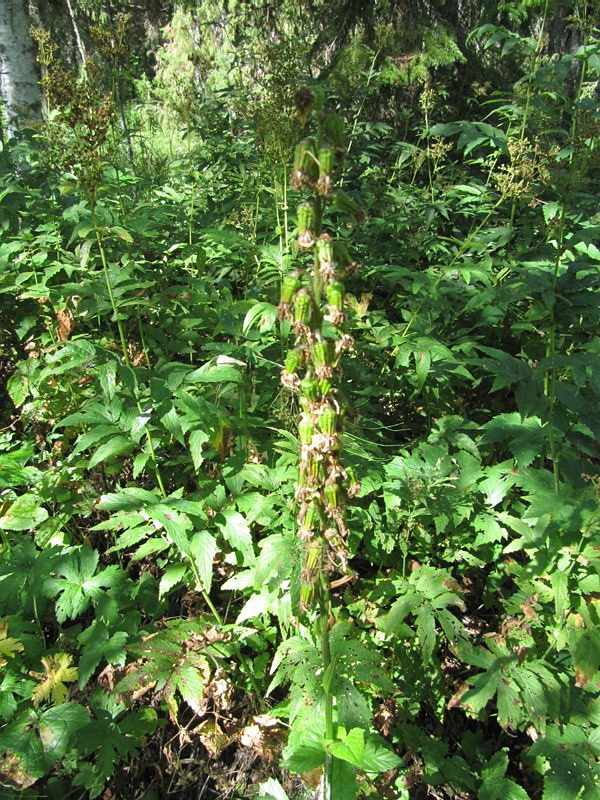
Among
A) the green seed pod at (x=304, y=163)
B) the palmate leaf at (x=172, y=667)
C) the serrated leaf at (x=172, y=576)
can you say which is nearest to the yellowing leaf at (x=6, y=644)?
the palmate leaf at (x=172, y=667)

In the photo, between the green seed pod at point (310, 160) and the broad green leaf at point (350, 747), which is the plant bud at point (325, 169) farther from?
the broad green leaf at point (350, 747)

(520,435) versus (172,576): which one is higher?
(520,435)

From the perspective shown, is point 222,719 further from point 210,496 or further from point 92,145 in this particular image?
point 92,145

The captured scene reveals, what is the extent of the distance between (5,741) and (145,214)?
292cm

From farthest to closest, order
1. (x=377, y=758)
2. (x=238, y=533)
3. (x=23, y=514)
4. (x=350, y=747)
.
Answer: (x=23, y=514)
(x=238, y=533)
(x=377, y=758)
(x=350, y=747)

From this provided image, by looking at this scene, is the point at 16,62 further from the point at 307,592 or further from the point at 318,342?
the point at 307,592

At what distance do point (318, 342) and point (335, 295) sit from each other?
12cm

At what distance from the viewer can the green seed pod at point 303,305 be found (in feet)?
4.33

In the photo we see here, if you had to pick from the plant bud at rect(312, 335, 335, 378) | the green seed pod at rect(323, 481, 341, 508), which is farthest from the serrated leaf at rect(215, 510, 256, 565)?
the plant bud at rect(312, 335, 335, 378)

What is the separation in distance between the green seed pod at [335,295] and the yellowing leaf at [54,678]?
1822 millimetres

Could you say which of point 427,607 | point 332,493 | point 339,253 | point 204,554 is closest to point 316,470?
point 332,493

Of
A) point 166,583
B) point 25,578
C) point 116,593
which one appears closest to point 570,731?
point 166,583

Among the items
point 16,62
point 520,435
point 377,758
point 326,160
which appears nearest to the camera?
point 326,160

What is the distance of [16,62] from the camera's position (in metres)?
5.99
